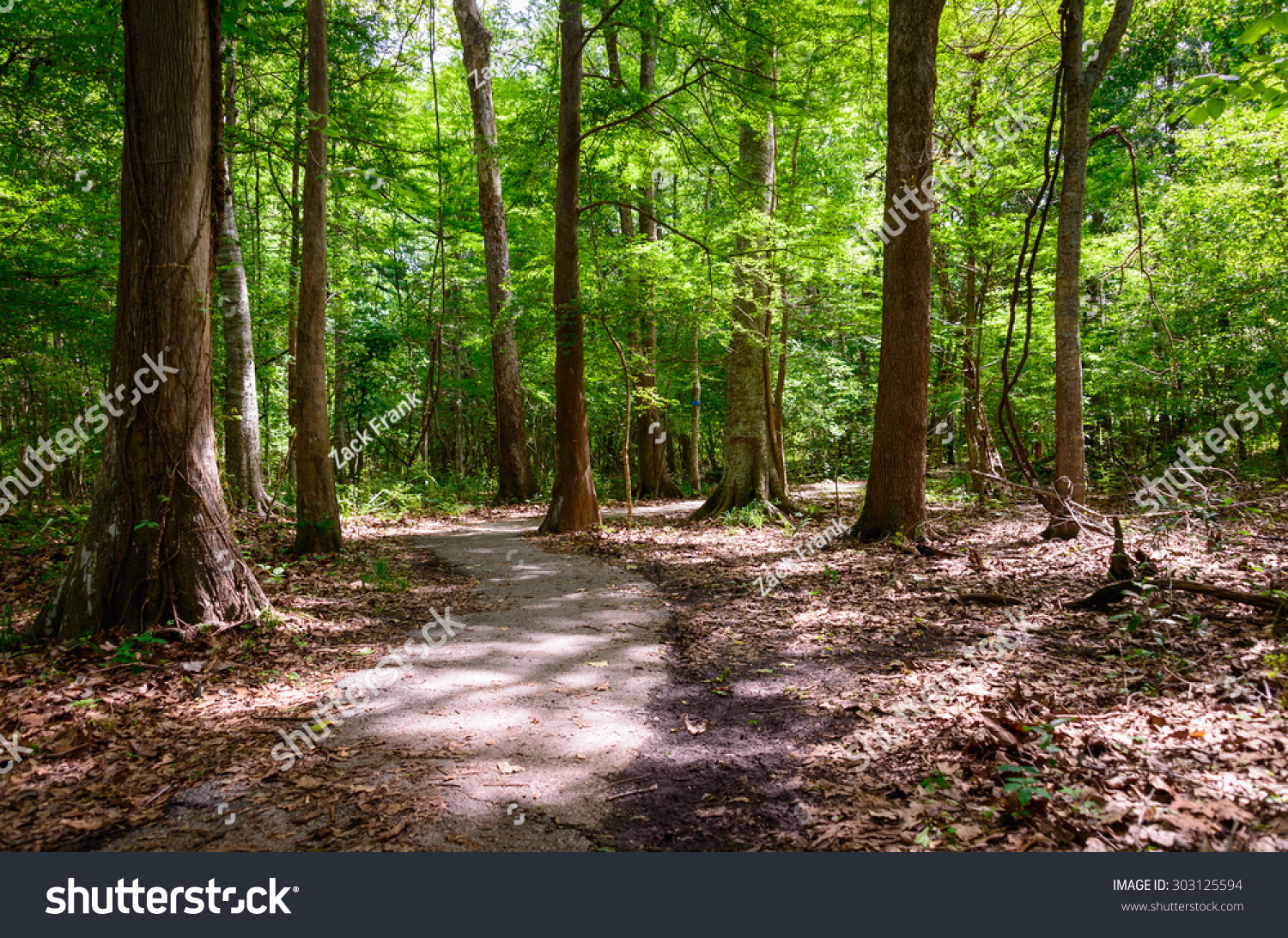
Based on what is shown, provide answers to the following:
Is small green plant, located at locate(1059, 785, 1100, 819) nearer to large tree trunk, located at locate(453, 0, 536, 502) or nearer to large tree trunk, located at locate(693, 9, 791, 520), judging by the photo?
large tree trunk, located at locate(693, 9, 791, 520)

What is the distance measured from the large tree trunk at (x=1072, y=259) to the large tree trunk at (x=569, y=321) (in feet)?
20.6

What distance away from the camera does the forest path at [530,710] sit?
2.68 metres

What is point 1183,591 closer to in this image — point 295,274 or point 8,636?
point 8,636

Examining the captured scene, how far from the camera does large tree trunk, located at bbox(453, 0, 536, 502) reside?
1416 centimetres

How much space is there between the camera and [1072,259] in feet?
25.0

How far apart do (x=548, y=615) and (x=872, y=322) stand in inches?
430

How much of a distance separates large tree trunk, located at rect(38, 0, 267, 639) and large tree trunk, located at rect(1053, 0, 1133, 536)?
27.7 ft

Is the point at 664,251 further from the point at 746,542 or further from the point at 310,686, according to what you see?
the point at 310,686

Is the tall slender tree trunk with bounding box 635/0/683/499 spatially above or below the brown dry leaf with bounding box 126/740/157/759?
above

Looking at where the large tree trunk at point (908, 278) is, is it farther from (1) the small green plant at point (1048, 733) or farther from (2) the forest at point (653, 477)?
(1) the small green plant at point (1048, 733)

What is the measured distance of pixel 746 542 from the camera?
927 centimetres

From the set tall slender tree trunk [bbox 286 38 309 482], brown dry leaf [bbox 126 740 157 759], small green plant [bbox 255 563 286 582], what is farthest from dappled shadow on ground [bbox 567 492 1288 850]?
tall slender tree trunk [bbox 286 38 309 482]

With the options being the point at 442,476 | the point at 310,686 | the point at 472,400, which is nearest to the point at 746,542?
the point at 310,686

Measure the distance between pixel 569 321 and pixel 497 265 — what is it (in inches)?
225
